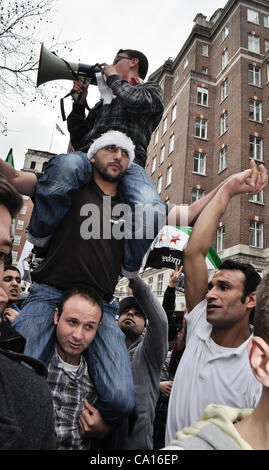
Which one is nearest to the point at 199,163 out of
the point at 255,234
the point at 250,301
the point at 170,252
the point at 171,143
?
Result: the point at 171,143

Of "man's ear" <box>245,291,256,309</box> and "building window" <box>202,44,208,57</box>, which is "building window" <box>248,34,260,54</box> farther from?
"man's ear" <box>245,291,256,309</box>

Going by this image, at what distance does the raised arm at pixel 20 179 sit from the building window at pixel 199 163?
76.9ft

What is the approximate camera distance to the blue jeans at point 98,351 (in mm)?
1814

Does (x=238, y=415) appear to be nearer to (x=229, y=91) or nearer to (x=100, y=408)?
(x=100, y=408)

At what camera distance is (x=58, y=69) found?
2.84m

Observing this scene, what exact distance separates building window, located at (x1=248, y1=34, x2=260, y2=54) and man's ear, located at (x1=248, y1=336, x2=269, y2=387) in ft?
91.1

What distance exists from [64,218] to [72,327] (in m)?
0.64

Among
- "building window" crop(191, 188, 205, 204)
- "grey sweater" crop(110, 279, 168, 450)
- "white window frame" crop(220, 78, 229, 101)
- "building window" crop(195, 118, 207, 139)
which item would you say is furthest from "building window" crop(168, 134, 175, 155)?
"grey sweater" crop(110, 279, 168, 450)

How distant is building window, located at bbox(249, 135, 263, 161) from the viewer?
71.2ft

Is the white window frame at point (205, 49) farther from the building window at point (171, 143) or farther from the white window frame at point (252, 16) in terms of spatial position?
the building window at point (171, 143)
